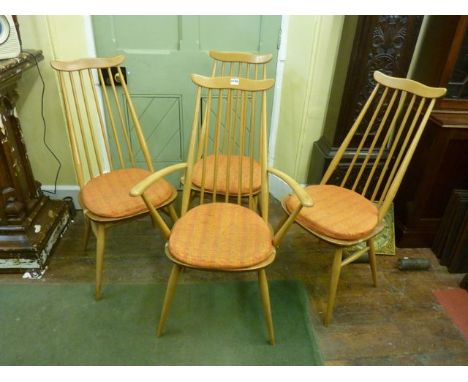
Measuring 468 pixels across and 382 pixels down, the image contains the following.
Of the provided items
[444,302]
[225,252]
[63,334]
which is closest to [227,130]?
[225,252]

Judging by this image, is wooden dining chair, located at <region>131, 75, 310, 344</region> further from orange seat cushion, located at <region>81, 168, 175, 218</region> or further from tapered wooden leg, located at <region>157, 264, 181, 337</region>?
orange seat cushion, located at <region>81, 168, 175, 218</region>

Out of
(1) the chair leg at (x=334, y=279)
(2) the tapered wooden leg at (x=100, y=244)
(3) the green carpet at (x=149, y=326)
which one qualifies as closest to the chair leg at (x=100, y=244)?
(2) the tapered wooden leg at (x=100, y=244)

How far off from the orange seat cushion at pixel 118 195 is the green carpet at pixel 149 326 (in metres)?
0.46

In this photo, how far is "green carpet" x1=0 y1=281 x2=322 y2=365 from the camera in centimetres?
136

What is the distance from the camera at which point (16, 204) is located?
1.68 meters

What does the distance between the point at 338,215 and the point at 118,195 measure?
0.99 metres

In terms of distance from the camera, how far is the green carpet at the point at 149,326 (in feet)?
4.47

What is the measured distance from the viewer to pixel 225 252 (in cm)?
124

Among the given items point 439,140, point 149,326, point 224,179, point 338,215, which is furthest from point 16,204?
point 439,140

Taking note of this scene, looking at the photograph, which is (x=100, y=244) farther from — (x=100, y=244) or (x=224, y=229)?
(x=224, y=229)

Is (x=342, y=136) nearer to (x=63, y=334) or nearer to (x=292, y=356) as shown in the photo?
(x=292, y=356)

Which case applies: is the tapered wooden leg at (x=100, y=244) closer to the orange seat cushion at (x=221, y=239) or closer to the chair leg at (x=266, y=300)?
the orange seat cushion at (x=221, y=239)

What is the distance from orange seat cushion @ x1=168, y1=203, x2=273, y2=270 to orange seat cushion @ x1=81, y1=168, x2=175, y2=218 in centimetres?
21

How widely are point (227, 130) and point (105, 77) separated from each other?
88 centimetres
